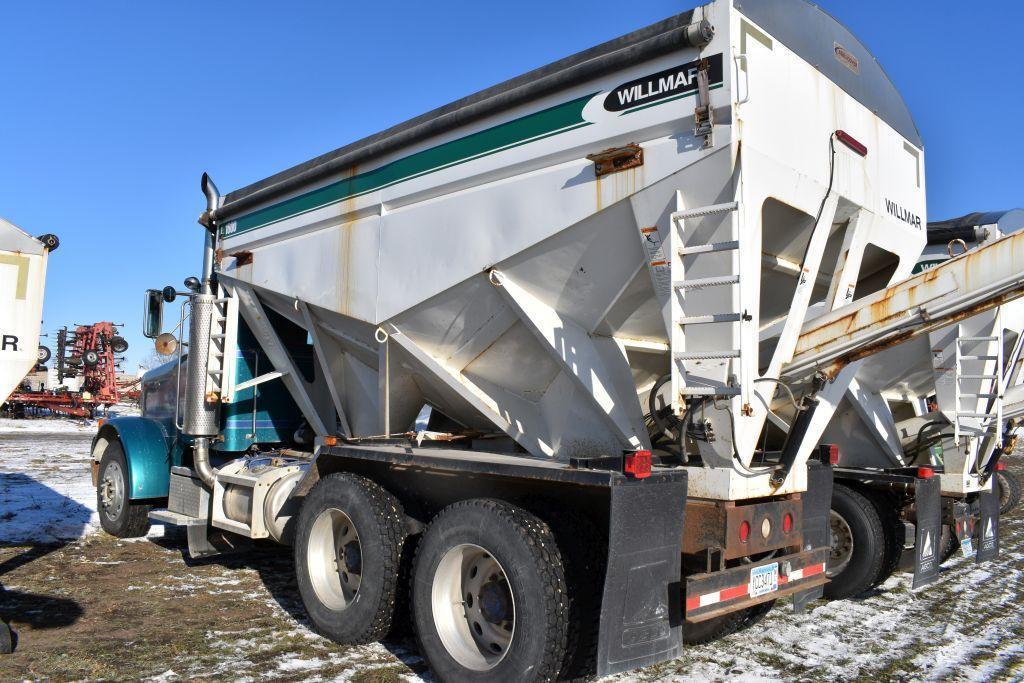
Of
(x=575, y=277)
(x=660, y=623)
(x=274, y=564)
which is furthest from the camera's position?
(x=274, y=564)

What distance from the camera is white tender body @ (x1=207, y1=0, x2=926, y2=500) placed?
12.3 feet

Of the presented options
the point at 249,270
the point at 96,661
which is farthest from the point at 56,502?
the point at 96,661

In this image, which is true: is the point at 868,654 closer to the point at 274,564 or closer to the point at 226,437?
the point at 274,564

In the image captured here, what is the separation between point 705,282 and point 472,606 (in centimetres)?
203

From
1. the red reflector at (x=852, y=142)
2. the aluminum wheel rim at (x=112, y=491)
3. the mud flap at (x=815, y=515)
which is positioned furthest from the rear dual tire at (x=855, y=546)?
the aluminum wheel rim at (x=112, y=491)

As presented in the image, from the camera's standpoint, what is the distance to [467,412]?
5.77m

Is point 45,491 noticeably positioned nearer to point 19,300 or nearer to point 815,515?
point 19,300

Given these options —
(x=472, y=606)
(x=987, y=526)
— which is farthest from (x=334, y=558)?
(x=987, y=526)

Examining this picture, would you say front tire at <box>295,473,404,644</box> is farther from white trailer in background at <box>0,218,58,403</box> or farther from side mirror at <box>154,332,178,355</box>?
side mirror at <box>154,332,178,355</box>

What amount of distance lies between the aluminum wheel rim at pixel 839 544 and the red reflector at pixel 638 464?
10.1 ft

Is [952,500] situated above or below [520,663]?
above

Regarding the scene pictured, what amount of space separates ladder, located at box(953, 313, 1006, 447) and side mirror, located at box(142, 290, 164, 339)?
703cm

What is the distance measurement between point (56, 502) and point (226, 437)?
4044mm

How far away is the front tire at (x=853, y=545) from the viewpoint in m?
5.76
